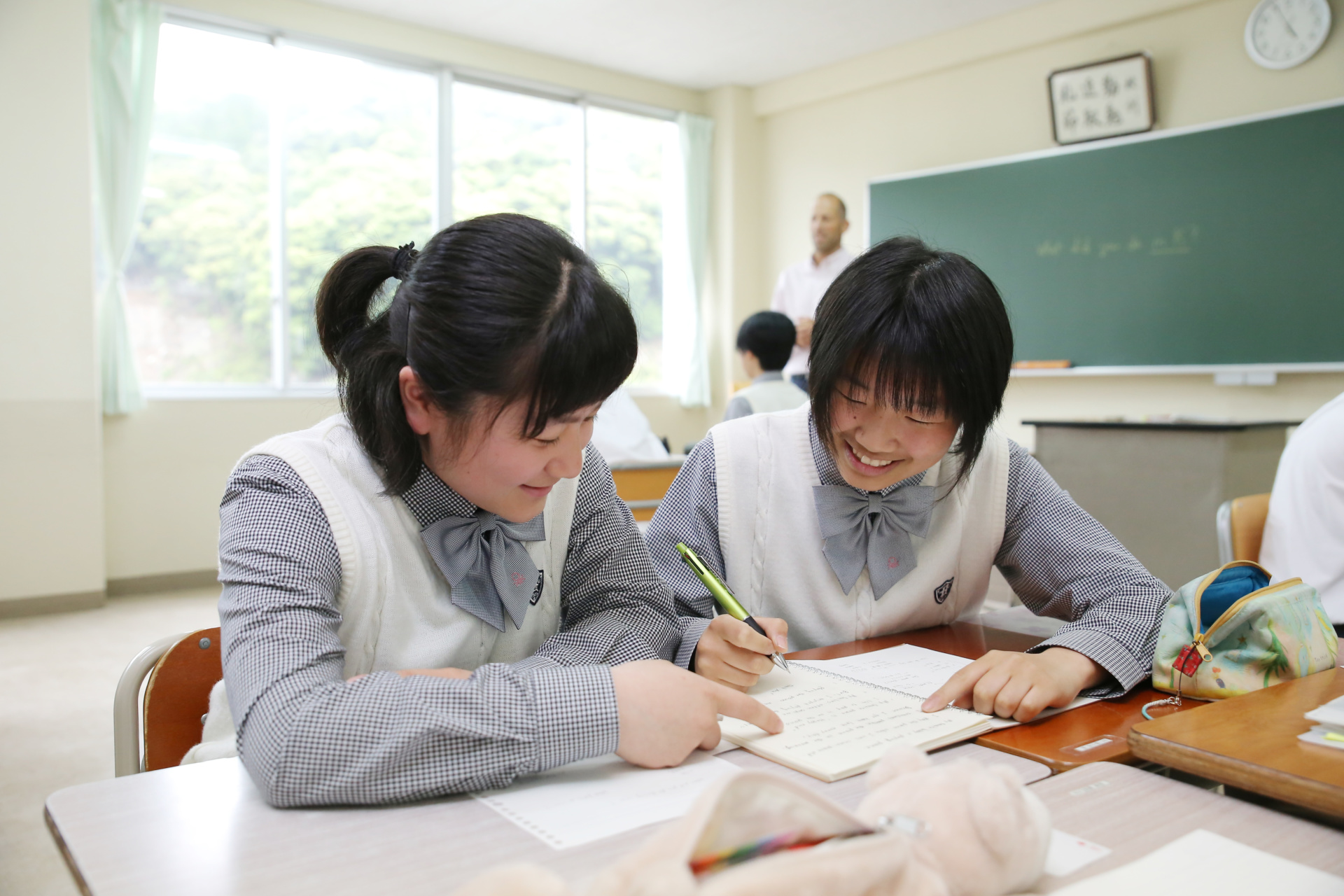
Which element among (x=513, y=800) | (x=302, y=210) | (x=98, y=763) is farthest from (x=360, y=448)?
(x=302, y=210)

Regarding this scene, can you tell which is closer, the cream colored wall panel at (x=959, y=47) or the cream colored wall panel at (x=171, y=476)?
the cream colored wall panel at (x=171, y=476)

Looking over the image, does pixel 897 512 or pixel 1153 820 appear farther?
pixel 897 512

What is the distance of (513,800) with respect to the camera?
75 centimetres

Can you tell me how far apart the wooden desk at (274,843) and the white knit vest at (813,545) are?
61cm

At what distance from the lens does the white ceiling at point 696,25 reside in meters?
5.10

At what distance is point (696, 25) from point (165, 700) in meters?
5.14

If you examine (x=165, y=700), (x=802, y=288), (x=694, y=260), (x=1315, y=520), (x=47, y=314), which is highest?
(x=694, y=260)

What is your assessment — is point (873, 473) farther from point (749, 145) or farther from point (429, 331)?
point (749, 145)

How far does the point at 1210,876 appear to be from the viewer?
0.61 m

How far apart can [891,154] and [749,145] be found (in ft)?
3.76

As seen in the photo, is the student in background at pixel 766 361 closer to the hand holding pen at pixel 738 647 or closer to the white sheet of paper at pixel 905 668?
the white sheet of paper at pixel 905 668

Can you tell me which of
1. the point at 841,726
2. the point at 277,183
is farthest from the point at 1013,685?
the point at 277,183

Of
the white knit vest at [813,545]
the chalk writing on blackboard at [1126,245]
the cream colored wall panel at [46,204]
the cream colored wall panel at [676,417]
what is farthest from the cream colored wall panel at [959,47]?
the white knit vest at [813,545]

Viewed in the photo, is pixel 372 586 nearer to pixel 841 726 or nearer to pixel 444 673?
pixel 444 673
